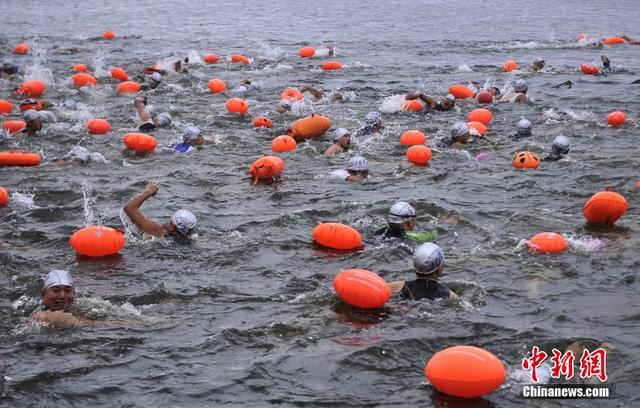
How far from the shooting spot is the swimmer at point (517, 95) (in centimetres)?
1967

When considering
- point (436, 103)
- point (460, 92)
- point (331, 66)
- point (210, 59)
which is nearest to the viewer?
point (436, 103)

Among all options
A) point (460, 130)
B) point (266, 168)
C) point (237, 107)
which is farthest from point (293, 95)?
point (266, 168)

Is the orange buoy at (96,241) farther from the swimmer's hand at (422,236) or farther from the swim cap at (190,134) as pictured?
the swim cap at (190,134)

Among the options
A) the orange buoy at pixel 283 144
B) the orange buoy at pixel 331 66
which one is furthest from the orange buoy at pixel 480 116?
the orange buoy at pixel 331 66

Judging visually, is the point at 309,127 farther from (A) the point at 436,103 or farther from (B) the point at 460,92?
(B) the point at 460,92

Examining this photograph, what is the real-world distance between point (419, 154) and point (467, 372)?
8.55 meters

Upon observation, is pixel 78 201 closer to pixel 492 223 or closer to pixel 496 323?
pixel 492 223

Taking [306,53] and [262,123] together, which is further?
[306,53]

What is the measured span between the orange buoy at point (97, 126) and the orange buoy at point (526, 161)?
9.01 meters

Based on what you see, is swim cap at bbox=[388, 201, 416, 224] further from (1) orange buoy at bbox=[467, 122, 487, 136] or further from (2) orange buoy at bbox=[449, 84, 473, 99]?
(2) orange buoy at bbox=[449, 84, 473, 99]

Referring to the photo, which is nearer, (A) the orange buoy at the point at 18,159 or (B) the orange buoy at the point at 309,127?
(A) the orange buoy at the point at 18,159

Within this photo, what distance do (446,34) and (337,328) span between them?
Result: 27499mm

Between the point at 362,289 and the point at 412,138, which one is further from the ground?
the point at 412,138

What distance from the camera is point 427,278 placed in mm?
8727
